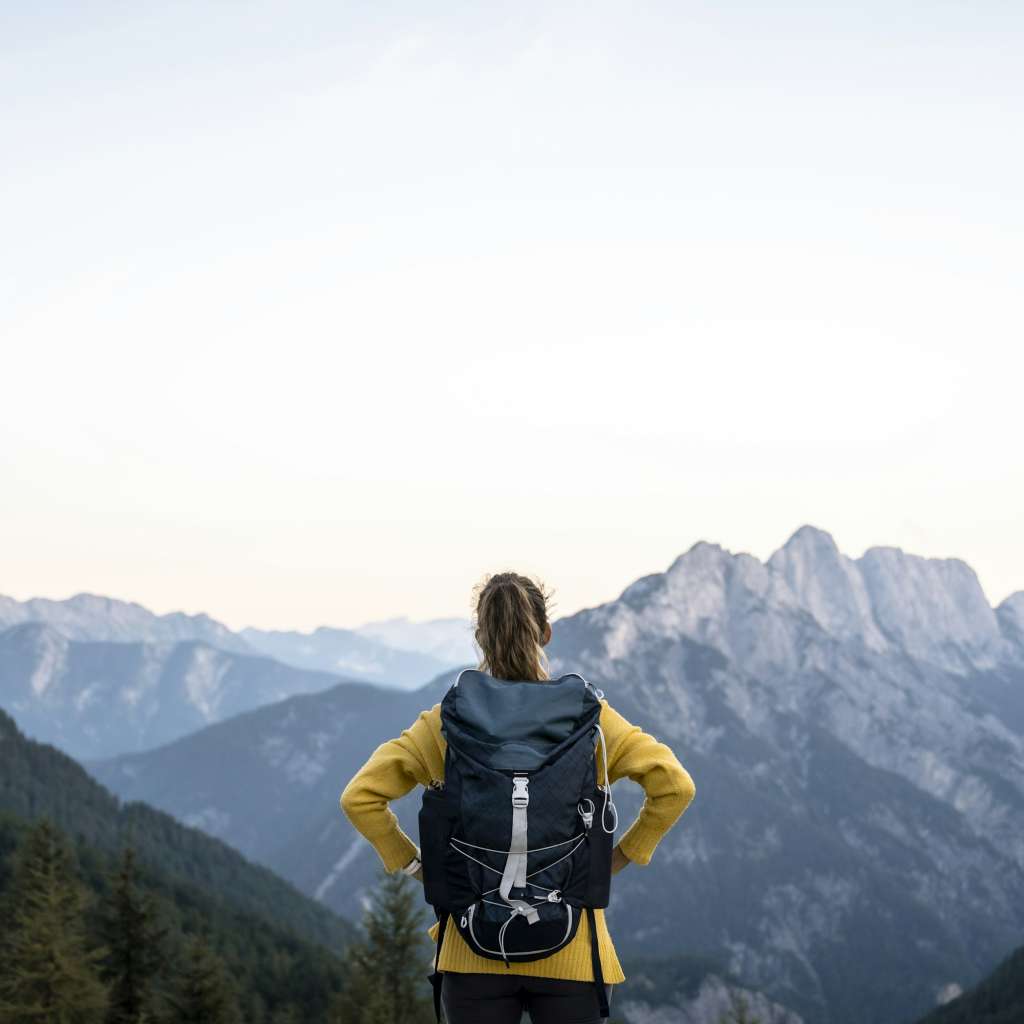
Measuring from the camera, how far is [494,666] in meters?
5.27

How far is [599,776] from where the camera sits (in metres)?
5.01

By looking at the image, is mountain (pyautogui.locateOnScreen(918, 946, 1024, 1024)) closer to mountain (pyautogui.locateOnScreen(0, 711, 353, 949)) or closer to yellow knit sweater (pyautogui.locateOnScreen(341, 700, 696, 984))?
mountain (pyautogui.locateOnScreen(0, 711, 353, 949))

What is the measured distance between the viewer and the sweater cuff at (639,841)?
212 inches

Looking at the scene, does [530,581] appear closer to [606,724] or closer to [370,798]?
[606,724]

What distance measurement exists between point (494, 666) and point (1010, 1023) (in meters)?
175

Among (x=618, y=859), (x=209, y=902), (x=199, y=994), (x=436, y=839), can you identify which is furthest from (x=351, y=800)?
(x=209, y=902)

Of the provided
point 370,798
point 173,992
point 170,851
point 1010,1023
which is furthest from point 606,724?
point 170,851

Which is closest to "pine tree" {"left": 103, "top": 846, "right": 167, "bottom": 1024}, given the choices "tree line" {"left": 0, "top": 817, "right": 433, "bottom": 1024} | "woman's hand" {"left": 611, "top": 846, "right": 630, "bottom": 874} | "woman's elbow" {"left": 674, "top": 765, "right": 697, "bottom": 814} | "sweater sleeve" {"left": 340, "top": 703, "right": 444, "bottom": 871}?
"tree line" {"left": 0, "top": 817, "right": 433, "bottom": 1024}

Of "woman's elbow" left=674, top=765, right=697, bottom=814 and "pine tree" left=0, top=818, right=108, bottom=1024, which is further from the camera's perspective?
"pine tree" left=0, top=818, right=108, bottom=1024

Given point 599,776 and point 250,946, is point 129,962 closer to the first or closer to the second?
point 599,776

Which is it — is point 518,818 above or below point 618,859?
above

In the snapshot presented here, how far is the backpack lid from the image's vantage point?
187 inches

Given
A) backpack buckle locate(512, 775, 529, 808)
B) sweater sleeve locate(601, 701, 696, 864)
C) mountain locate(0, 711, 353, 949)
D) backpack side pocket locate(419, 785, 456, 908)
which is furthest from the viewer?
mountain locate(0, 711, 353, 949)

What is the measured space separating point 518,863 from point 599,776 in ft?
1.93
